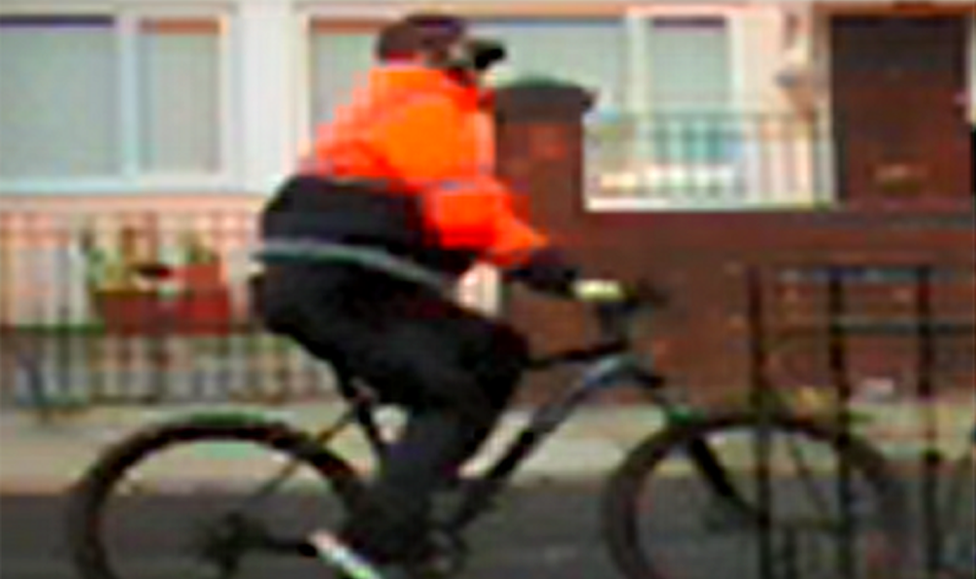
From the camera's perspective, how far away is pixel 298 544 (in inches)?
251

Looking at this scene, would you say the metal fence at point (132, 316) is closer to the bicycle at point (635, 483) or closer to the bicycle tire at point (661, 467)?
the bicycle at point (635, 483)

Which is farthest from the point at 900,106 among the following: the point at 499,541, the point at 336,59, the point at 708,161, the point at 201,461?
the point at 201,461

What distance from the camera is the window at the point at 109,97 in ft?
56.2

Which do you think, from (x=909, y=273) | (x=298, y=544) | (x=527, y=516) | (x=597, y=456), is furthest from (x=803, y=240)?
(x=298, y=544)

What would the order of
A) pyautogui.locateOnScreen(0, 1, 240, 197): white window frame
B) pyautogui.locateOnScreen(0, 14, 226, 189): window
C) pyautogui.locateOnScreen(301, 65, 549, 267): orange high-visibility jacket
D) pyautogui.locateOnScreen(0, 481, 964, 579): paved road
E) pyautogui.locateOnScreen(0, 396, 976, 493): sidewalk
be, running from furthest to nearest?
pyautogui.locateOnScreen(0, 14, 226, 189): window < pyautogui.locateOnScreen(0, 1, 240, 197): white window frame < pyautogui.locateOnScreen(0, 396, 976, 493): sidewalk < pyautogui.locateOnScreen(0, 481, 964, 579): paved road < pyautogui.locateOnScreen(301, 65, 549, 267): orange high-visibility jacket

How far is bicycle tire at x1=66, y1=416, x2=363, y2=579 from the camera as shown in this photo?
6410mm

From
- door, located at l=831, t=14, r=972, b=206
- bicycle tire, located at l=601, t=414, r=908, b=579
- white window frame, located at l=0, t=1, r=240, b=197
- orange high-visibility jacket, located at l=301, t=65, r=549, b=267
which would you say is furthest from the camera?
door, located at l=831, t=14, r=972, b=206

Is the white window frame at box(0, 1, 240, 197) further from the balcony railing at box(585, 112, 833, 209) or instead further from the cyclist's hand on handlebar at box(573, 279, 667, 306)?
the cyclist's hand on handlebar at box(573, 279, 667, 306)

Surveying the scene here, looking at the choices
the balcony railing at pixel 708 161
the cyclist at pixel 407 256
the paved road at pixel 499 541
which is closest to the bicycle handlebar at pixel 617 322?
the cyclist at pixel 407 256

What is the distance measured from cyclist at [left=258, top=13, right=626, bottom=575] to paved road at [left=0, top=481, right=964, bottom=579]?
416mm

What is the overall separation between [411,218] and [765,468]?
4.11ft

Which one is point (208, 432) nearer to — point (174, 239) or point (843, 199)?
point (174, 239)

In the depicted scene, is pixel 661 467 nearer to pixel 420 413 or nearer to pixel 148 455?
pixel 420 413

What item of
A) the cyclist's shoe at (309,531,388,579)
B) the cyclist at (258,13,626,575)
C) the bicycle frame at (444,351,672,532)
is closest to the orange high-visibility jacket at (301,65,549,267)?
the cyclist at (258,13,626,575)
